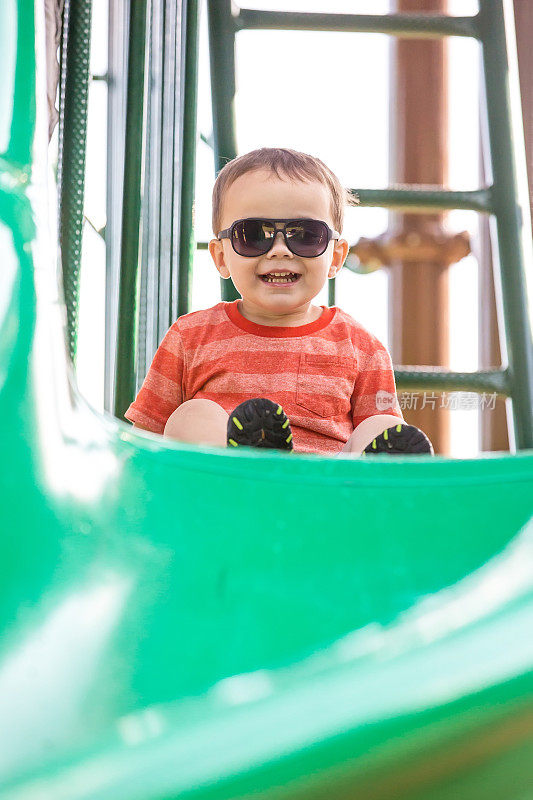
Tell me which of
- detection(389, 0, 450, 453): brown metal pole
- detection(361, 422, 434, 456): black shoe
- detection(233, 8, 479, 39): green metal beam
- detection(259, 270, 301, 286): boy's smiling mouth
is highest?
detection(389, 0, 450, 453): brown metal pole

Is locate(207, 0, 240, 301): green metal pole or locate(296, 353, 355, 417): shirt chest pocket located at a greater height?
locate(207, 0, 240, 301): green metal pole

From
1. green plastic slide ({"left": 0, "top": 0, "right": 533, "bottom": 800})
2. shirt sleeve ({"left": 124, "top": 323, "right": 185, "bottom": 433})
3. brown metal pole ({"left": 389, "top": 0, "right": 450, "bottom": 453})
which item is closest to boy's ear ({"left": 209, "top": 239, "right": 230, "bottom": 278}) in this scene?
shirt sleeve ({"left": 124, "top": 323, "right": 185, "bottom": 433})

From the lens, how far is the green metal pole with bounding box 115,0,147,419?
101 centimetres

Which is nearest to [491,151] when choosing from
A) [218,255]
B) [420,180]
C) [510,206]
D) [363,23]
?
[510,206]

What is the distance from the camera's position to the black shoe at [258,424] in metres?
0.63

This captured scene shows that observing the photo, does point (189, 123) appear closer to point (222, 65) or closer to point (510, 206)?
point (222, 65)

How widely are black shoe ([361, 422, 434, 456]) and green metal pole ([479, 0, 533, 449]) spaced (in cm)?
57

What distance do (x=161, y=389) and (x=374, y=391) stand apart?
0.25 meters

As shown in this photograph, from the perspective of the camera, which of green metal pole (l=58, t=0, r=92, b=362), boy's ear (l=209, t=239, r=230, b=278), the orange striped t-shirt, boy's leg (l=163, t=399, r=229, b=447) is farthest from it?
boy's ear (l=209, t=239, r=230, b=278)

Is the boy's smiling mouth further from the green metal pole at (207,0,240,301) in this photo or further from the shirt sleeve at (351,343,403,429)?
the green metal pole at (207,0,240,301)

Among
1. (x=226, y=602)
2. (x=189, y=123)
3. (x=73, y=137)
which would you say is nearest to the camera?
(x=226, y=602)

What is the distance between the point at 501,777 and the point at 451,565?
11cm

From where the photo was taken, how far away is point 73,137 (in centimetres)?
63

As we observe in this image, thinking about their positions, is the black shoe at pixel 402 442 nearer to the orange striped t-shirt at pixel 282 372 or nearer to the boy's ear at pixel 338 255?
the orange striped t-shirt at pixel 282 372
